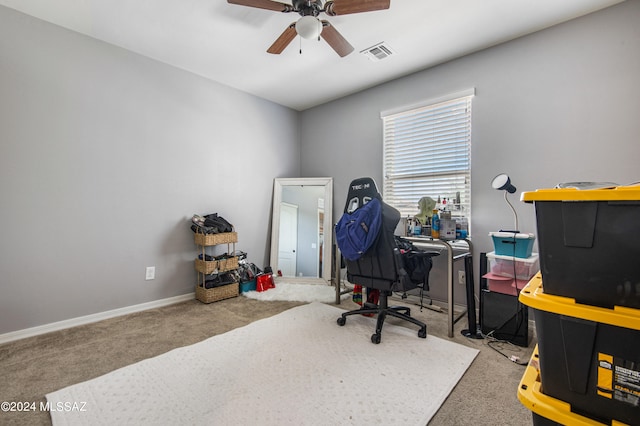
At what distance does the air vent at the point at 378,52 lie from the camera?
8.71ft

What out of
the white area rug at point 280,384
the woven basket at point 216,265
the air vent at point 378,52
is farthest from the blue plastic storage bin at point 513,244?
the woven basket at point 216,265

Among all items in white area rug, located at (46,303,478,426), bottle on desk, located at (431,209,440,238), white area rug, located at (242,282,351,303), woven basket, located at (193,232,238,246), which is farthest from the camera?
white area rug, located at (242,282,351,303)

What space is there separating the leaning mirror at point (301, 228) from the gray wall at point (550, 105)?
1.73 metres

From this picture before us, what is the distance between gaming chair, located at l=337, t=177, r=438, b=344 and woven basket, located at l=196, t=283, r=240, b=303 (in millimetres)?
1439

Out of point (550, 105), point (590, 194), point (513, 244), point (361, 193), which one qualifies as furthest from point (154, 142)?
point (550, 105)

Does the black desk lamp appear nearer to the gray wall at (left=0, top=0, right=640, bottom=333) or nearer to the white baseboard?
the gray wall at (left=0, top=0, right=640, bottom=333)

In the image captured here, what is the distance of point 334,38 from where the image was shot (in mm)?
2166

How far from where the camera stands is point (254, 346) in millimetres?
2027

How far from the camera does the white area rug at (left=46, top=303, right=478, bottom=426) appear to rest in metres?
1.33

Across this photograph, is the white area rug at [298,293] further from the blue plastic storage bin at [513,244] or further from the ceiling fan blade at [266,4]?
the ceiling fan blade at [266,4]

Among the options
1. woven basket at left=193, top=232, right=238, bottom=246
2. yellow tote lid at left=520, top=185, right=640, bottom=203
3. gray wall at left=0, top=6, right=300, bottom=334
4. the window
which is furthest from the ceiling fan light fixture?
woven basket at left=193, top=232, right=238, bottom=246

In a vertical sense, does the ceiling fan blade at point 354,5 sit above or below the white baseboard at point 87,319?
above

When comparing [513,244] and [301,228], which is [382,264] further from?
[301,228]

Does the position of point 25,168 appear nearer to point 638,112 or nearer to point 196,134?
point 196,134
